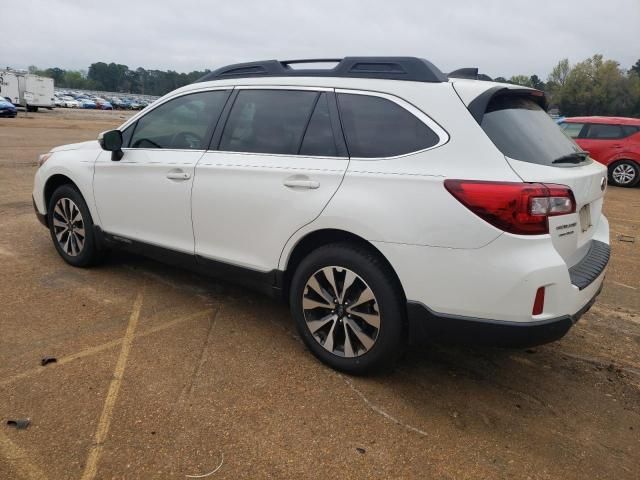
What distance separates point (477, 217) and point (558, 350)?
1730 millimetres

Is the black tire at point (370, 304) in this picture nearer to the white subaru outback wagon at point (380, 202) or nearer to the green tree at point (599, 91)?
the white subaru outback wagon at point (380, 202)

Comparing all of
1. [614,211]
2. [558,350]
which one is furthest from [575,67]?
[558,350]

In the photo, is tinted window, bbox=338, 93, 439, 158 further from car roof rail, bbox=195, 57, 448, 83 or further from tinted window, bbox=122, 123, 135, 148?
tinted window, bbox=122, 123, 135, 148

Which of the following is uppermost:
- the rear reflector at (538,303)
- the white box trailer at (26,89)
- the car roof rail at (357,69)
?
the white box trailer at (26,89)

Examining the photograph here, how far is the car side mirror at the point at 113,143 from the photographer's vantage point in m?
4.23

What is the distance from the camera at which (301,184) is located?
3.18m

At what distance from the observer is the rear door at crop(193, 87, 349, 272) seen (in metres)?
3.17

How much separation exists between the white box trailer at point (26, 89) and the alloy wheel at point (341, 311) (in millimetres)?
Result: 48632

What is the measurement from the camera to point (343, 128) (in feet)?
10.4

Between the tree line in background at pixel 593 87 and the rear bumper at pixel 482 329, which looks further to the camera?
the tree line in background at pixel 593 87

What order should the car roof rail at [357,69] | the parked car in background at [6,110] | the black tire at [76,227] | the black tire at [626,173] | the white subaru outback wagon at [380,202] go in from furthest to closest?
1. the parked car in background at [6,110]
2. the black tire at [626,173]
3. the black tire at [76,227]
4. the car roof rail at [357,69]
5. the white subaru outback wagon at [380,202]

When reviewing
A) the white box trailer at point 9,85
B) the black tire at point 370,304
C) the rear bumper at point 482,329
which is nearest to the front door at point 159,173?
the black tire at point 370,304

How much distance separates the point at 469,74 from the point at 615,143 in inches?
448

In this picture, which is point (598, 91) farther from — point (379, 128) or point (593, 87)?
point (379, 128)
